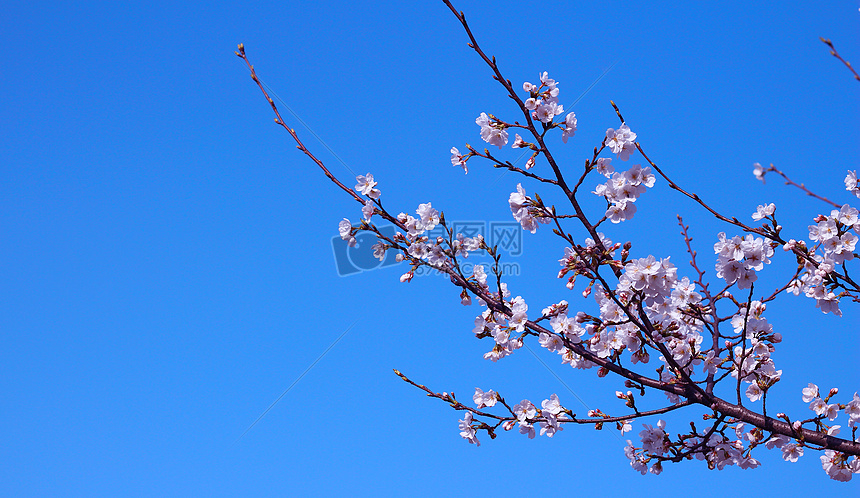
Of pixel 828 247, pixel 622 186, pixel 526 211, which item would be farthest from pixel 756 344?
pixel 526 211

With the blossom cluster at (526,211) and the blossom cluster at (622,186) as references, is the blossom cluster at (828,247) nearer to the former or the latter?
the blossom cluster at (622,186)

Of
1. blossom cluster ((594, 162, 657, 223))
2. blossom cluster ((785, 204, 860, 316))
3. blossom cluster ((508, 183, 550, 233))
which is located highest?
blossom cluster ((785, 204, 860, 316))

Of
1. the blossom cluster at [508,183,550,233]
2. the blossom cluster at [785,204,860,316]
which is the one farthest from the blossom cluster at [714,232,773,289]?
the blossom cluster at [508,183,550,233]

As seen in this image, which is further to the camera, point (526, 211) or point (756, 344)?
point (756, 344)

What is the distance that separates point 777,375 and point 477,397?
1919 millimetres

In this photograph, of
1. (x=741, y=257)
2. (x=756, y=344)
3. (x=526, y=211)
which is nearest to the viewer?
(x=741, y=257)

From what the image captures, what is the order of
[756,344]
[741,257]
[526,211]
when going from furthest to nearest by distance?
[756,344], [526,211], [741,257]

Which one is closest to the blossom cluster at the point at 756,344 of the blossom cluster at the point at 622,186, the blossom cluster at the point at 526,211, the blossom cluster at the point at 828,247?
the blossom cluster at the point at 828,247

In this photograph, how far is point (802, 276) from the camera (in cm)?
363

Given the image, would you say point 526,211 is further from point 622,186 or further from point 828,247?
point 828,247

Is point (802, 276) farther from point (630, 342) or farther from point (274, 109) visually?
point (274, 109)

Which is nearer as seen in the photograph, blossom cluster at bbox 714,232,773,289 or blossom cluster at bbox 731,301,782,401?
blossom cluster at bbox 714,232,773,289

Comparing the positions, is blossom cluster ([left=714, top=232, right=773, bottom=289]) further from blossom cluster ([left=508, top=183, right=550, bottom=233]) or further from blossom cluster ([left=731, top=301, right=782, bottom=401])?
blossom cluster ([left=508, top=183, right=550, bottom=233])

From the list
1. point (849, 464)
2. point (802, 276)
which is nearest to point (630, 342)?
point (802, 276)
